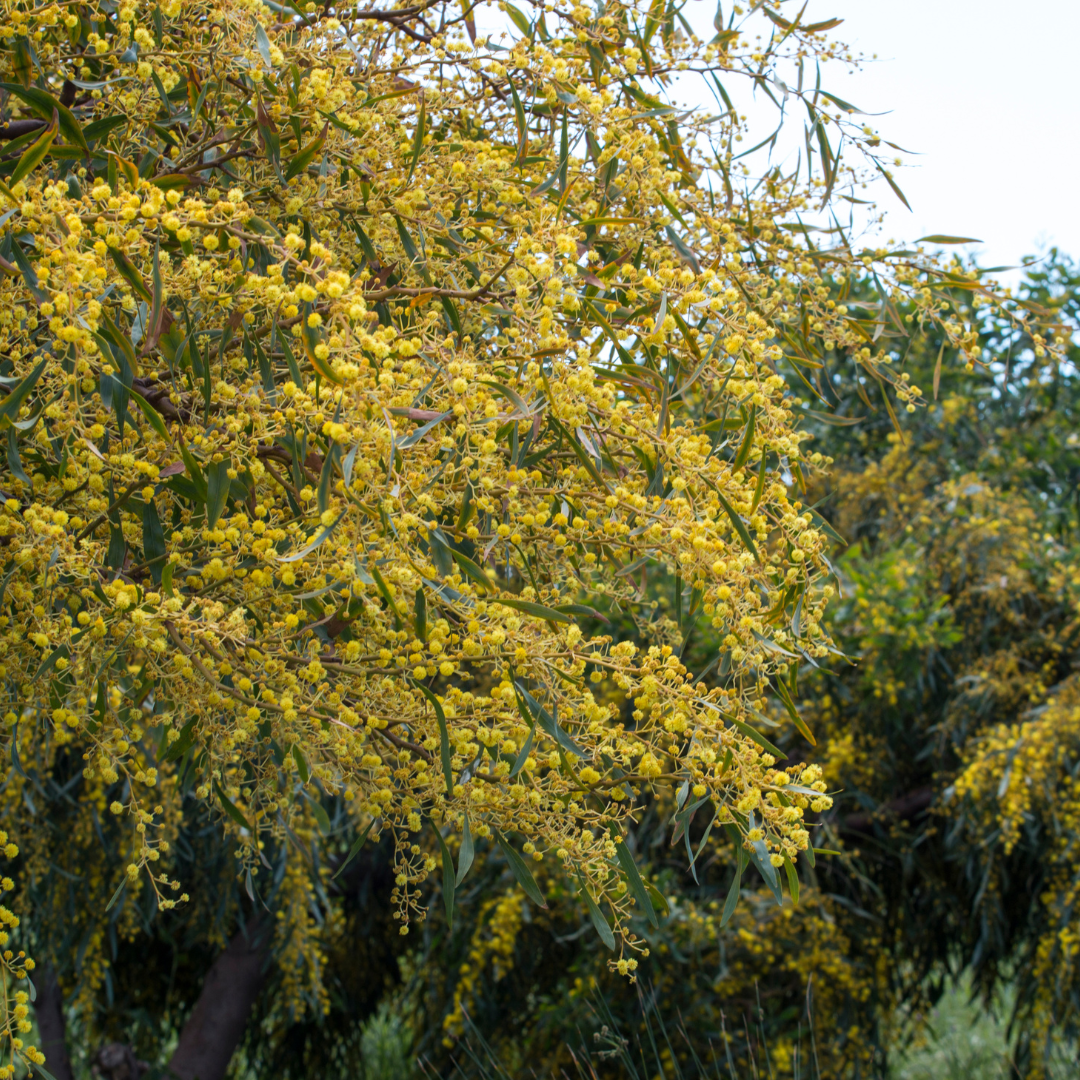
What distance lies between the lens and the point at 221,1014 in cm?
476

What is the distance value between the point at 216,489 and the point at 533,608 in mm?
421

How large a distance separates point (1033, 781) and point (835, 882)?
1146 millimetres

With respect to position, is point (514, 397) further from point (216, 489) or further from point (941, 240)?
point (941, 240)

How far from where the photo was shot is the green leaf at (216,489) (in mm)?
1309

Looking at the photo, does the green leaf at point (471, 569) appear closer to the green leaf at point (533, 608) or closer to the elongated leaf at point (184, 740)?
the green leaf at point (533, 608)

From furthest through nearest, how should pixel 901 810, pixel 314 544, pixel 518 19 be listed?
1. pixel 901 810
2. pixel 518 19
3. pixel 314 544

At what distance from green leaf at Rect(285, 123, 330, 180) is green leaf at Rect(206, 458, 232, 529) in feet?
1.47

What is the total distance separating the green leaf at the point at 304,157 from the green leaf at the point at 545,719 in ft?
2.58

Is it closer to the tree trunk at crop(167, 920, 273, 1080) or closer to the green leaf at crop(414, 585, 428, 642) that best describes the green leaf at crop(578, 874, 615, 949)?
the green leaf at crop(414, 585, 428, 642)

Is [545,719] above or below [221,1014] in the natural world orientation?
above

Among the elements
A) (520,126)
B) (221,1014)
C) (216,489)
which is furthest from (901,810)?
(216,489)

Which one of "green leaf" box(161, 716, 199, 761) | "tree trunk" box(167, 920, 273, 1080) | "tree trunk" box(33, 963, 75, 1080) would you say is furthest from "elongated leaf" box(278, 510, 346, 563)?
"tree trunk" box(33, 963, 75, 1080)

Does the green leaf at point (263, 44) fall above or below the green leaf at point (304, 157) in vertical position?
above

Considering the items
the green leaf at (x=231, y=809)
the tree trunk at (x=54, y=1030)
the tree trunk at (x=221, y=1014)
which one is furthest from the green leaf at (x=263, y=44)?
the tree trunk at (x=54, y=1030)
